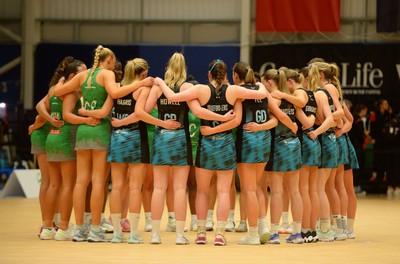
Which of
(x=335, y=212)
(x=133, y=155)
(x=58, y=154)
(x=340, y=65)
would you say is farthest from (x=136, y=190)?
(x=340, y=65)

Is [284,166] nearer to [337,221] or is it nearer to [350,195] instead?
[337,221]

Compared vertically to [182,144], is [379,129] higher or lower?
lower

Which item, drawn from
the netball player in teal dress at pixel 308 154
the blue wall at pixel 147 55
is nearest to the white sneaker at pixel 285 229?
the netball player in teal dress at pixel 308 154

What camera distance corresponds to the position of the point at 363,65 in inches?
707

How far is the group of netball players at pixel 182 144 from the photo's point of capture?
8.29m

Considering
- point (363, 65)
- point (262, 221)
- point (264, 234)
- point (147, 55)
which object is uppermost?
point (147, 55)

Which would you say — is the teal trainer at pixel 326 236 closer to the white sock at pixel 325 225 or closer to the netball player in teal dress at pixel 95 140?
the white sock at pixel 325 225

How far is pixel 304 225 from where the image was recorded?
8.78 m

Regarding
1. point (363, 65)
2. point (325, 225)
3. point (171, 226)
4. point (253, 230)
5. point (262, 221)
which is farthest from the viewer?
point (363, 65)

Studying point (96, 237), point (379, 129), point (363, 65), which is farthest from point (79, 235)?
point (363, 65)

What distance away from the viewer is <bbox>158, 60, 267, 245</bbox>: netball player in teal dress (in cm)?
826

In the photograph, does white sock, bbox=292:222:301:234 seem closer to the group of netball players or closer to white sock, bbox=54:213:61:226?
the group of netball players

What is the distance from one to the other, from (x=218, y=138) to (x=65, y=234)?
5.63ft

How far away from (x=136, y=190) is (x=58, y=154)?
84 cm
